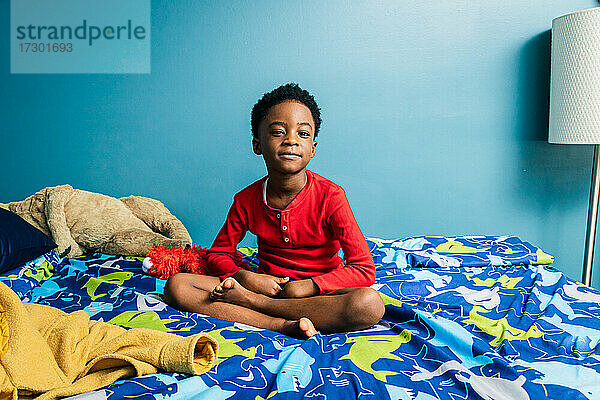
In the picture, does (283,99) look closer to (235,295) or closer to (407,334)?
(235,295)

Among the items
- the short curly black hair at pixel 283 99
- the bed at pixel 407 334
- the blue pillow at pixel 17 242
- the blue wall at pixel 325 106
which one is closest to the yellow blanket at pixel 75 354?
the bed at pixel 407 334

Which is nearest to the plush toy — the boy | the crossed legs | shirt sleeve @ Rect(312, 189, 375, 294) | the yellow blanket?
the boy

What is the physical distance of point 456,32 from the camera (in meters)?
2.32

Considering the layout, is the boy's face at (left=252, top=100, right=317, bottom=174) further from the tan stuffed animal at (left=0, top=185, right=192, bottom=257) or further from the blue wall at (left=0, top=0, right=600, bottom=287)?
the blue wall at (left=0, top=0, right=600, bottom=287)

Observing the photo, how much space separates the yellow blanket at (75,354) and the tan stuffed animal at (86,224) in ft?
2.70

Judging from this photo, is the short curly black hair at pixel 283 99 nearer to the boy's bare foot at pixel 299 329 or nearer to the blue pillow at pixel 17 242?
the boy's bare foot at pixel 299 329

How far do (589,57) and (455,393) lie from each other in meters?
1.52

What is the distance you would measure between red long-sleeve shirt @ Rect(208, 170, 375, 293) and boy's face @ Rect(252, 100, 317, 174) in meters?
0.10

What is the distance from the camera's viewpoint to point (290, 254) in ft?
5.17

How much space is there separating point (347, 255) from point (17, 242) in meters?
0.93

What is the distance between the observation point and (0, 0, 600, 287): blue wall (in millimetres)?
2283

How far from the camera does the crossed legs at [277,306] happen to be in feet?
4.15

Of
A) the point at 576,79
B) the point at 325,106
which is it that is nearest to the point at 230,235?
the point at 325,106

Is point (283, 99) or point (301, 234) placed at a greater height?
point (283, 99)
